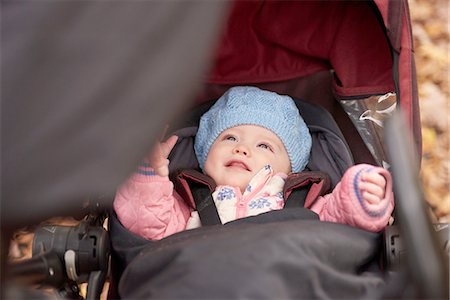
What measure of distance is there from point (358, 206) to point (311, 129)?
51cm

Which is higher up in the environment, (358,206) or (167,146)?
(167,146)

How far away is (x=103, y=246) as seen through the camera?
4.91 ft

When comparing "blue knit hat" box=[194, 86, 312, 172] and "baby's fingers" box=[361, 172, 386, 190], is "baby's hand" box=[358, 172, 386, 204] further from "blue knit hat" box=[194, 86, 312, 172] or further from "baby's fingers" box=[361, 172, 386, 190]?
"blue knit hat" box=[194, 86, 312, 172]

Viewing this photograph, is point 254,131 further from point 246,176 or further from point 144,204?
point 144,204

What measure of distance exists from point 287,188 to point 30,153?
0.98 m

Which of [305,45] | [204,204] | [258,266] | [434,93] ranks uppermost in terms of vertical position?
[305,45]

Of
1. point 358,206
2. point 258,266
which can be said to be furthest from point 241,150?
point 258,266

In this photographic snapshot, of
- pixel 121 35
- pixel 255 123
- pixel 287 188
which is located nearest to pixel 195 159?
pixel 255 123

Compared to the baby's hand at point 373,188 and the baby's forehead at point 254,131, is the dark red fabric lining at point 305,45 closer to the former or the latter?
the baby's forehead at point 254,131

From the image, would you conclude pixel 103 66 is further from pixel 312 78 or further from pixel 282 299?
pixel 312 78

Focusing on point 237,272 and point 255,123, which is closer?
point 237,272

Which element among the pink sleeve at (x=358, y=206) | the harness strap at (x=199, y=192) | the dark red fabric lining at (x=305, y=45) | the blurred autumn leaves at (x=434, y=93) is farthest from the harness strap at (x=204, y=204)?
the blurred autumn leaves at (x=434, y=93)

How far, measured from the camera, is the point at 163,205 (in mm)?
1594

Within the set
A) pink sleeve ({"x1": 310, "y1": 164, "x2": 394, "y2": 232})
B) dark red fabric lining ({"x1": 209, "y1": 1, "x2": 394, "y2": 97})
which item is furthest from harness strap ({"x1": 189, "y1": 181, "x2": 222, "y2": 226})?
dark red fabric lining ({"x1": 209, "y1": 1, "x2": 394, "y2": 97})
